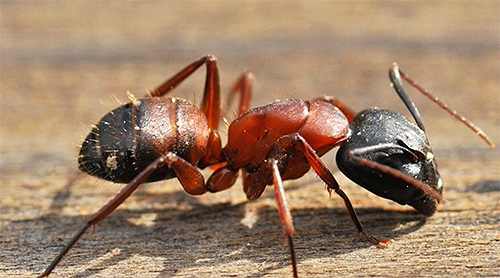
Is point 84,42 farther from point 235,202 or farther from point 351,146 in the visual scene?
point 351,146

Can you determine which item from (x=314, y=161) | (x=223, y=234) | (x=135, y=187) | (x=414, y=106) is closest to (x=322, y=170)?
(x=314, y=161)

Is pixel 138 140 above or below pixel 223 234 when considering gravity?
above

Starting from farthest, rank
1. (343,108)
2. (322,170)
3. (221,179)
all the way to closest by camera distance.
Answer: (343,108) → (221,179) → (322,170)

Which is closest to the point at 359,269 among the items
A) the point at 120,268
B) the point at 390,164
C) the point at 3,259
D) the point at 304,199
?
the point at 390,164

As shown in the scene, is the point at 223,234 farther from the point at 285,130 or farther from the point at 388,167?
the point at 388,167

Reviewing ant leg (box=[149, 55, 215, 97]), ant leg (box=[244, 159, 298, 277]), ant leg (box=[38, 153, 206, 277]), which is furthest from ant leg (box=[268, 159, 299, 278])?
ant leg (box=[149, 55, 215, 97])

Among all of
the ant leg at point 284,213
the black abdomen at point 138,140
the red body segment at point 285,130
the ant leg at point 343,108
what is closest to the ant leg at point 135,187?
the black abdomen at point 138,140

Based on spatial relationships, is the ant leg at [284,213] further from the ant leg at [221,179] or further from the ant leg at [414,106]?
the ant leg at [414,106]
